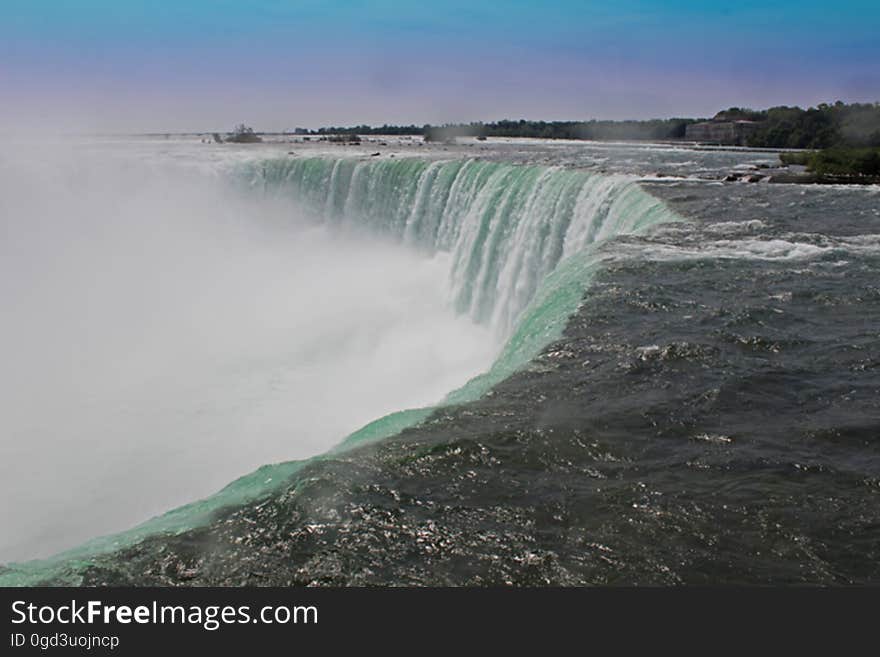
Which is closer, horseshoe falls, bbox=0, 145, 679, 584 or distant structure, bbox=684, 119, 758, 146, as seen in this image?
horseshoe falls, bbox=0, 145, 679, 584

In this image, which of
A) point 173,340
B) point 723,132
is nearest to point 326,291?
point 173,340

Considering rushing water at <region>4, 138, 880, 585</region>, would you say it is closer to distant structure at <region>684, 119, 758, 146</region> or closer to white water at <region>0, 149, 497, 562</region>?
white water at <region>0, 149, 497, 562</region>

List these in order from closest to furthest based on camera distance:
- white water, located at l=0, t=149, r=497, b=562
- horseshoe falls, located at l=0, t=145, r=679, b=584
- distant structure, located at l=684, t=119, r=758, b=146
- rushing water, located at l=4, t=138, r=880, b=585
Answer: rushing water, located at l=4, t=138, r=880, b=585
horseshoe falls, located at l=0, t=145, r=679, b=584
white water, located at l=0, t=149, r=497, b=562
distant structure, located at l=684, t=119, r=758, b=146

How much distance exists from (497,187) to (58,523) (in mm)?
14075

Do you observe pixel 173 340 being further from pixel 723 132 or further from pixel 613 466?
pixel 723 132

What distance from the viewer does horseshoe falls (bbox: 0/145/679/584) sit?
9.34 m

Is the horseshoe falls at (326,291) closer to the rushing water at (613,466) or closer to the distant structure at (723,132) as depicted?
the rushing water at (613,466)

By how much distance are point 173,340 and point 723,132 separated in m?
60.5

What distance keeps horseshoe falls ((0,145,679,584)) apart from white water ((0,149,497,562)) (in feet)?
0.28

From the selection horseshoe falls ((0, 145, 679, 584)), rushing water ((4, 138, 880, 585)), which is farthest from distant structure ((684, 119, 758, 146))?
rushing water ((4, 138, 880, 585))

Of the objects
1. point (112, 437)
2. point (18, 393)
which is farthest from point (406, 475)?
point (18, 393)

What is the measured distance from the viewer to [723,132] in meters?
65.1

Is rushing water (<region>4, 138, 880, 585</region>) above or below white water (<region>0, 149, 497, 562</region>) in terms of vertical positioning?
above

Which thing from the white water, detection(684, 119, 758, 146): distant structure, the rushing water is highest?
detection(684, 119, 758, 146): distant structure
